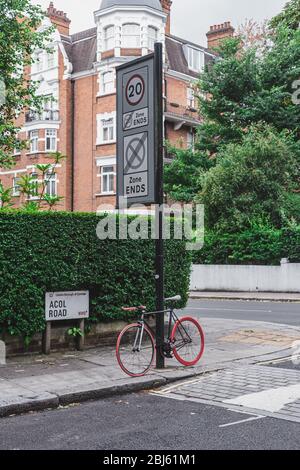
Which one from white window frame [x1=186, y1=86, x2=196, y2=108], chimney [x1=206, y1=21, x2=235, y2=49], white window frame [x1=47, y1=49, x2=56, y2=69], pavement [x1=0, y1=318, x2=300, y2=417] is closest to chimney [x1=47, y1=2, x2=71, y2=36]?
white window frame [x1=47, y1=49, x2=56, y2=69]

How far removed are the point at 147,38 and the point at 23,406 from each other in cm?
3301

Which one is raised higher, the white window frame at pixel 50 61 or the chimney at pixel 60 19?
the chimney at pixel 60 19

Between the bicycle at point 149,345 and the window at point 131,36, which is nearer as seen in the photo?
the bicycle at point 149,345

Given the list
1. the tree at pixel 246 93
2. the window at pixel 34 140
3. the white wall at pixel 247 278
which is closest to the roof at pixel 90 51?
the window at pixel 34 140

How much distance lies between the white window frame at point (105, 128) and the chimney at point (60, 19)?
8.39 metres

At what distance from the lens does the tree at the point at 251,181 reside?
25703 mm

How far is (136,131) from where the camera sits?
29.0 ft

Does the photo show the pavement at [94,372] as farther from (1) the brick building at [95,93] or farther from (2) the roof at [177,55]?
(2) the roof at [177,55]

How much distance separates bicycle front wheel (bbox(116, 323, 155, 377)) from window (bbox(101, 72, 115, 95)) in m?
31.2

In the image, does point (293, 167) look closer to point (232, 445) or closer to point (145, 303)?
point (145, 303)

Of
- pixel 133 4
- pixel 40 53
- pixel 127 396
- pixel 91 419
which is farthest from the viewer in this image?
pixel 40 53

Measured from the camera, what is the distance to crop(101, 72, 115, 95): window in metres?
37.5

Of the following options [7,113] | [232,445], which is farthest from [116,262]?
[7,113]

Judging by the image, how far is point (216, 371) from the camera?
8492 mm
